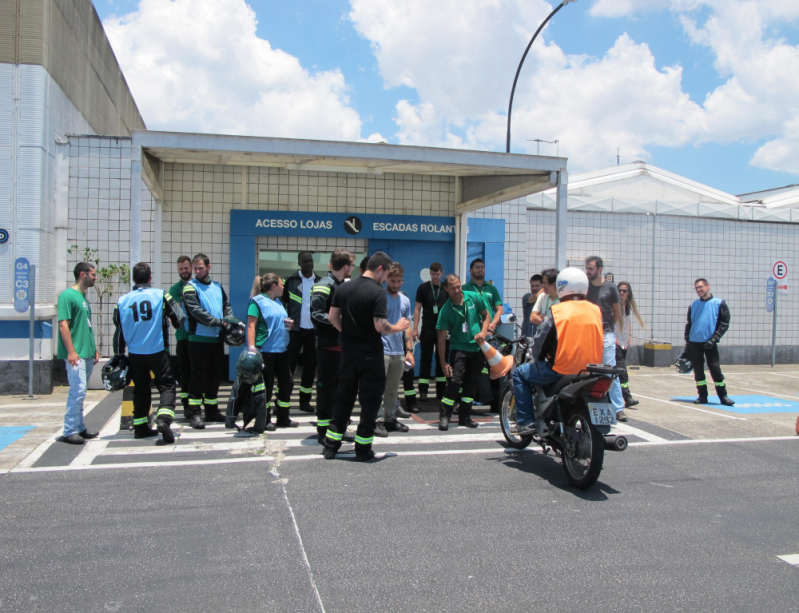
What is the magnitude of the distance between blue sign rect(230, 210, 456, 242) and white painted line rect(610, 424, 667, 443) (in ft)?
16.4

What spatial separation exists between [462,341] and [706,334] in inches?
164

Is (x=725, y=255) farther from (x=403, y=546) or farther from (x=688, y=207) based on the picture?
(x=403, y=546)

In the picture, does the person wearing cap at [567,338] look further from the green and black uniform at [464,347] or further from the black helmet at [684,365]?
the black helmet at [684,365]

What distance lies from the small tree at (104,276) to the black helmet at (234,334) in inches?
153

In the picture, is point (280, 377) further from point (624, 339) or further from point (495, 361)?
point (624, 339)

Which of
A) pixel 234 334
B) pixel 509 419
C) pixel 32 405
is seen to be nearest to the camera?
pixel 509 419

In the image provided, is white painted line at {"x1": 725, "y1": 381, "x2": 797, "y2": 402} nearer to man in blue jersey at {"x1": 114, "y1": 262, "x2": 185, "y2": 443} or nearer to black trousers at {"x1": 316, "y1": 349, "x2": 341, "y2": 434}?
black trousers at {"x1": 316, "y1": 349, "x2": 341, "y2": 434}

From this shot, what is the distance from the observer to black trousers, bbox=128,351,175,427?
634 centimetres

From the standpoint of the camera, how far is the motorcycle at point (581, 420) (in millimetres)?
4859

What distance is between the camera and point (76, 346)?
20.7 ft

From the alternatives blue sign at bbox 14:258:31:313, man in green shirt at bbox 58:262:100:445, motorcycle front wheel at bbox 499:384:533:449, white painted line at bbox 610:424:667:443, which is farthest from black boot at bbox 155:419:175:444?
white painted line at bbox 610:424:667:443

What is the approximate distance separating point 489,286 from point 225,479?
418 centimetres

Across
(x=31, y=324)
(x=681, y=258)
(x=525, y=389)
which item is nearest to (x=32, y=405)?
(x=31, y=324)

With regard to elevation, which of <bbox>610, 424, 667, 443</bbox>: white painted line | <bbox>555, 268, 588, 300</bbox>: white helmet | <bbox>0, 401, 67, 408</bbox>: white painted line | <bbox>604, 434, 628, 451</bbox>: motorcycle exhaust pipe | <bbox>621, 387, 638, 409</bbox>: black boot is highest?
<bbox>555, 268, 588, 300</bbox>: white helmet
